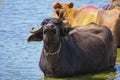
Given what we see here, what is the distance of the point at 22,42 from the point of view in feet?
49.5

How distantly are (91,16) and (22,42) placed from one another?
1924 millimetres

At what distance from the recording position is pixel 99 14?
14969 mm

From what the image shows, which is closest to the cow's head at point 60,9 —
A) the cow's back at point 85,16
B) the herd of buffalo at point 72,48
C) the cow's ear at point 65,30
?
the cow's back at point 85,16

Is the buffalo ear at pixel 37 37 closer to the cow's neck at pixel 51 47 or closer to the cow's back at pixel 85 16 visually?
the cow's neck at pixel 51 47

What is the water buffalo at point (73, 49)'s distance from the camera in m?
11.4

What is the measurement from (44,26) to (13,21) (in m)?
7.20

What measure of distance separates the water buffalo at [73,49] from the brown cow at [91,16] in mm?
1770

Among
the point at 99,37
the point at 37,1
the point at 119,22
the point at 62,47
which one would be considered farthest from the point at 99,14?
the point at 37,1

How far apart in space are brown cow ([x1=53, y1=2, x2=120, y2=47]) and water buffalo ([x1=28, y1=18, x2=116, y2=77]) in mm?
1770

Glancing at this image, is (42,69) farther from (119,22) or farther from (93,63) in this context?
(119,22)

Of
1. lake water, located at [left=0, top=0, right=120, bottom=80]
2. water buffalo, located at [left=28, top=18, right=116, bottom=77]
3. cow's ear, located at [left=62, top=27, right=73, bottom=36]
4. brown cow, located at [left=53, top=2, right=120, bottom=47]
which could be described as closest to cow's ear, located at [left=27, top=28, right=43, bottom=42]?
water buffalo, located at [left=28, top=18, right=116, bottom=77]

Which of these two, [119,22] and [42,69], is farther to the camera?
[119,22]

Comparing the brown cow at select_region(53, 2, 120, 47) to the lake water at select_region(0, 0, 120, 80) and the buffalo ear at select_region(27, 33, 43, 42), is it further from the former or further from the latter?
the buffalo ear at select_region(27, 33, 43, 42)

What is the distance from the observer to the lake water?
1198 cm
